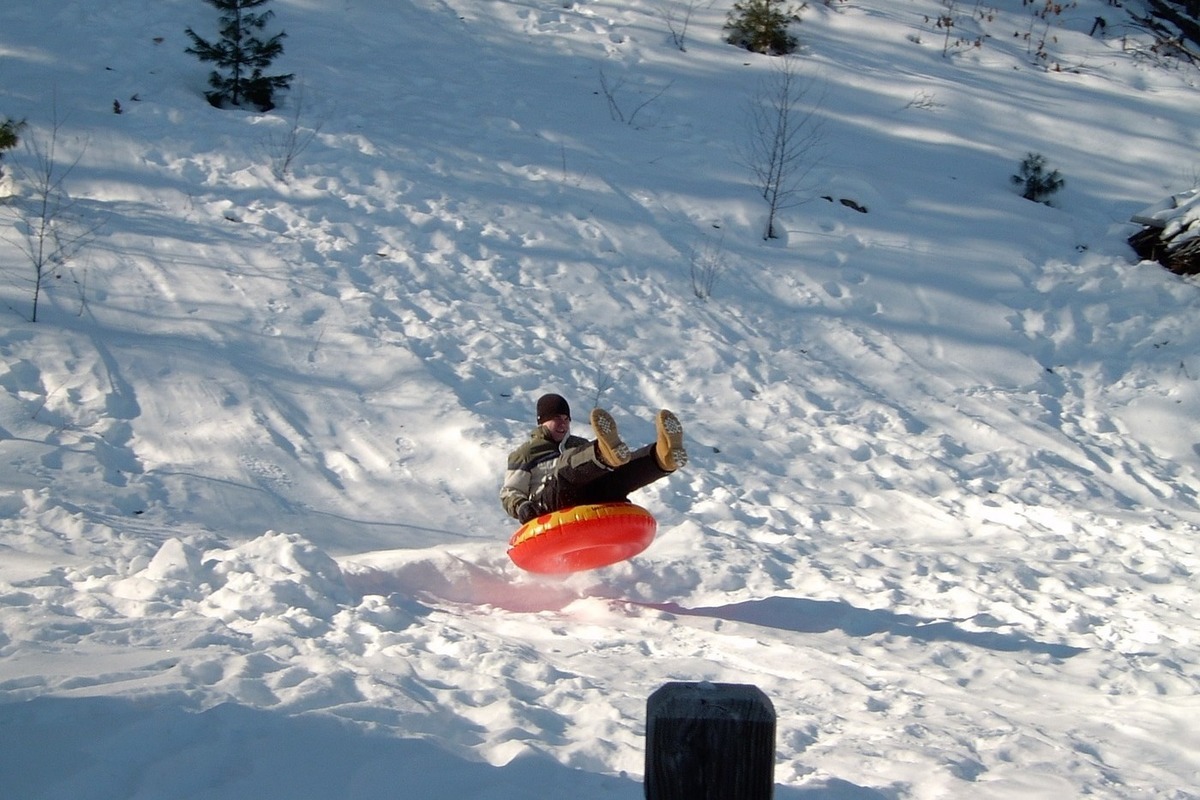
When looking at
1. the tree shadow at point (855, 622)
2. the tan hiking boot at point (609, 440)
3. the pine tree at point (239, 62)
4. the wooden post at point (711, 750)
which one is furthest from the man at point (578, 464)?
the pine tree at point (239, 62)

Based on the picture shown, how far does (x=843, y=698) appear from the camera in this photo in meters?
4.44

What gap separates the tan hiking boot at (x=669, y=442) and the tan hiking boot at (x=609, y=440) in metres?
0.18

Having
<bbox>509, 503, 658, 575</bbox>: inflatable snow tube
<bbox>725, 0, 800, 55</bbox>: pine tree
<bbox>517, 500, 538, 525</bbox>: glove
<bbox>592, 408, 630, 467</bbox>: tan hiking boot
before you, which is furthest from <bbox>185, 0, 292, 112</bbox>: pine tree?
<bbox>592, 408, 630, 467</bbox>: tan hiking boot

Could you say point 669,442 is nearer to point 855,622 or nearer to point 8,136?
point 855,622

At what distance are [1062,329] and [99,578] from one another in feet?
Answer: 27.5

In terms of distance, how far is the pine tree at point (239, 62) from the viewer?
437 inches

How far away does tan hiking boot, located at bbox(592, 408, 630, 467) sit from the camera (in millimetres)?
5121

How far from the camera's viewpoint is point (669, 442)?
5129mm

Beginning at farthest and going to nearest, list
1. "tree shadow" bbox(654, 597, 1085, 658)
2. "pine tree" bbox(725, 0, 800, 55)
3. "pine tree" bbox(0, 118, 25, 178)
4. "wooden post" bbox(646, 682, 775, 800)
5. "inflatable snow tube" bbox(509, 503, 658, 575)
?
"pine tree" bbox(725, 0, 800, 55) → "pine tree" bbox(0, 118, 25, 178) → "inflatable snow tube" bbox(509, 503, 658, 575) → "tree shadow" bbox(654, 597, 1085, 658) → "wooden post" bbox(646, 682, 775, 800)

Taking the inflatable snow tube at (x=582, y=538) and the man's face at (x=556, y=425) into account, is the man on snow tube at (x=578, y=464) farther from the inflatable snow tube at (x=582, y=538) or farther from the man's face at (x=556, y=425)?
the inflatable snow tube at (x=582, y=538)

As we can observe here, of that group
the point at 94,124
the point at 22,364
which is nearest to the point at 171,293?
the point at 22,364

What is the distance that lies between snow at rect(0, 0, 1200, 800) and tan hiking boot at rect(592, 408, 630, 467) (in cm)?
88

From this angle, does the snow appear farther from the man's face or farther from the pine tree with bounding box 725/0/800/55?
the man's face

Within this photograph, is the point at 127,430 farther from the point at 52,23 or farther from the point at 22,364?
the point at 52,23
